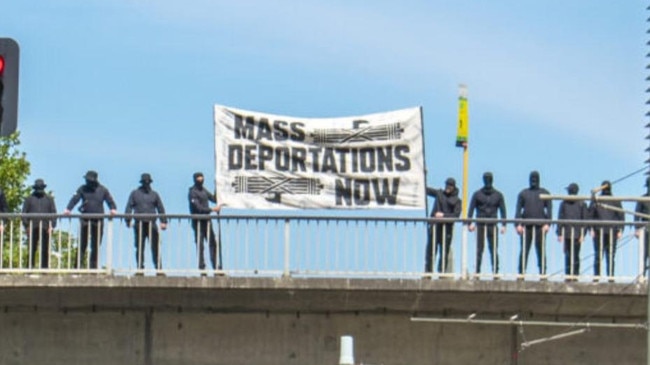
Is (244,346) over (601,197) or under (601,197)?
under

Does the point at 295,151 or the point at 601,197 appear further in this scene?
the point at 295,151

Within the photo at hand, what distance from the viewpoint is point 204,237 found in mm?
32375

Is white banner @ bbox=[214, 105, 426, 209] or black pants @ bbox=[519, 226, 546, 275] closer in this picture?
black pants @ bbox=[519, 226, 546, 275]

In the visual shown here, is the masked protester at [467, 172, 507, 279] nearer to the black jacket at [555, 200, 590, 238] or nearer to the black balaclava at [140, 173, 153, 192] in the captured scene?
the black jacket at [555, 200, 590, 238]

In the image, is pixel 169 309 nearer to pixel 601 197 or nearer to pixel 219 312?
pixel 219 312

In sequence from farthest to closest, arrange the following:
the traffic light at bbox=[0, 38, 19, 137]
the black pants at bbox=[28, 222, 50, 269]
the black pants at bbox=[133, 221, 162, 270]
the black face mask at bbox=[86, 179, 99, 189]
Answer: the black face mask at bbox=[86, 179, 99, 189], the black pants at bbox=[28, 222, 50, 269], the black pants at bbox=[133, 221, 162, 270], the traffic light at bbox=[0, 38, 19, 137]

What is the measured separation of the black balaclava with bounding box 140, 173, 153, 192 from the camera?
33312 mm

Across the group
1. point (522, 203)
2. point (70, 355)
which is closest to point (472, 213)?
point (522, 203)

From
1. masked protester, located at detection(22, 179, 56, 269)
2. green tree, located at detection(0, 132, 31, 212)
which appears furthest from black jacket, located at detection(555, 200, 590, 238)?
green tree, located at detection(0, 132, 31, 212)

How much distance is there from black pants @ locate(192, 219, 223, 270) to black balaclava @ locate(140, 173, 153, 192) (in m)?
1.21

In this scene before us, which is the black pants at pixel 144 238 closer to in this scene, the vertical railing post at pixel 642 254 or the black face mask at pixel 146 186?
the black face mask at pixel 146 186

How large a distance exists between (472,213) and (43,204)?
6.37m

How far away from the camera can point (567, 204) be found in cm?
3372

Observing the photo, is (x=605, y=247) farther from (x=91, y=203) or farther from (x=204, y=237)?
(x=91, y=203)
